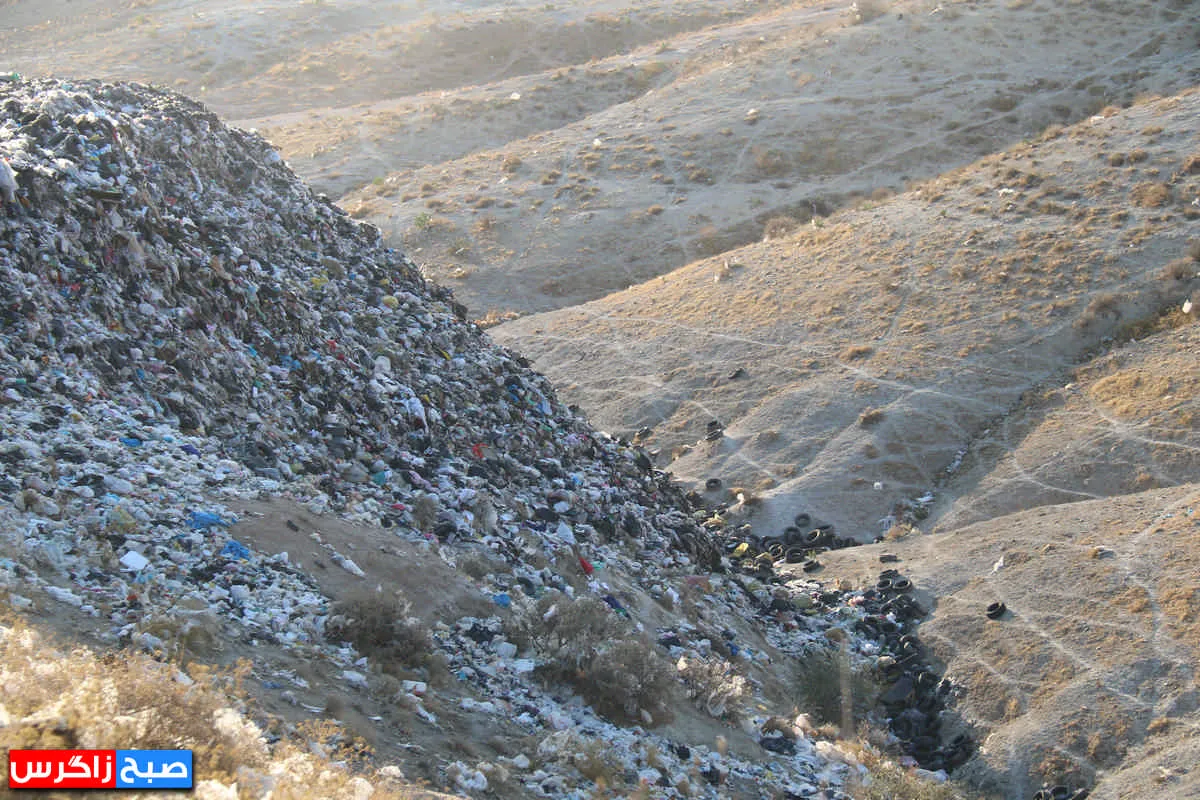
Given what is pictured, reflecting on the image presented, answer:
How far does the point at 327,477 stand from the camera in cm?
909

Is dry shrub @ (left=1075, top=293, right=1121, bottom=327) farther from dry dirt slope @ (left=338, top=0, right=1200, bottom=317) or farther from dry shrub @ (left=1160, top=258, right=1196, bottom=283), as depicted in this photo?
dry dirt slope @ (left=338, top=0, right=1200, bottom=317)

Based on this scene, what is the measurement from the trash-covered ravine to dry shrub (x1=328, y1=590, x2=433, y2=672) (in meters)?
0.09

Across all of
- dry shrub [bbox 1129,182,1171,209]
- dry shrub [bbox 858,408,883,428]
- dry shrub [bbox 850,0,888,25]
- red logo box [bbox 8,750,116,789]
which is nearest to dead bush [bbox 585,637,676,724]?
red logo box [bbox 8,750,116,789]

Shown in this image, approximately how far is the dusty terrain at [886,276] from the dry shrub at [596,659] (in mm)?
1041

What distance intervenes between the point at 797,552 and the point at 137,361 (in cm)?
920

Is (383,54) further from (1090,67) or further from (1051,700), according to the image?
(1051,700)

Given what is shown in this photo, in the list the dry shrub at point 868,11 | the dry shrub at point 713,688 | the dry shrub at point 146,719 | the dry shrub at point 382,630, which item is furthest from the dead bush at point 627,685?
the dry shrub at point 868,11

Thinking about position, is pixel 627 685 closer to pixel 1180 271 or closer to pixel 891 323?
pixel 891 323

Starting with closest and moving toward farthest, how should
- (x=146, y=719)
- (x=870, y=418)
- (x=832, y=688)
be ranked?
(x=146, y=719)
(x=832, y=688)
(x=870, y=418)

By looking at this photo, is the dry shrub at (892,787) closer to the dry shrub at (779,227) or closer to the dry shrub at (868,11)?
the dry shrub at (779,227)

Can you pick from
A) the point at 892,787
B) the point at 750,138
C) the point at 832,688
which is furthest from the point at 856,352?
the point at 750,138

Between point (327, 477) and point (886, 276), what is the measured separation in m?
14.7

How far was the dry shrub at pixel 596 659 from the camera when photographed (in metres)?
7.64

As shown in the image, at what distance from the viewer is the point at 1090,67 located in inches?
1262
